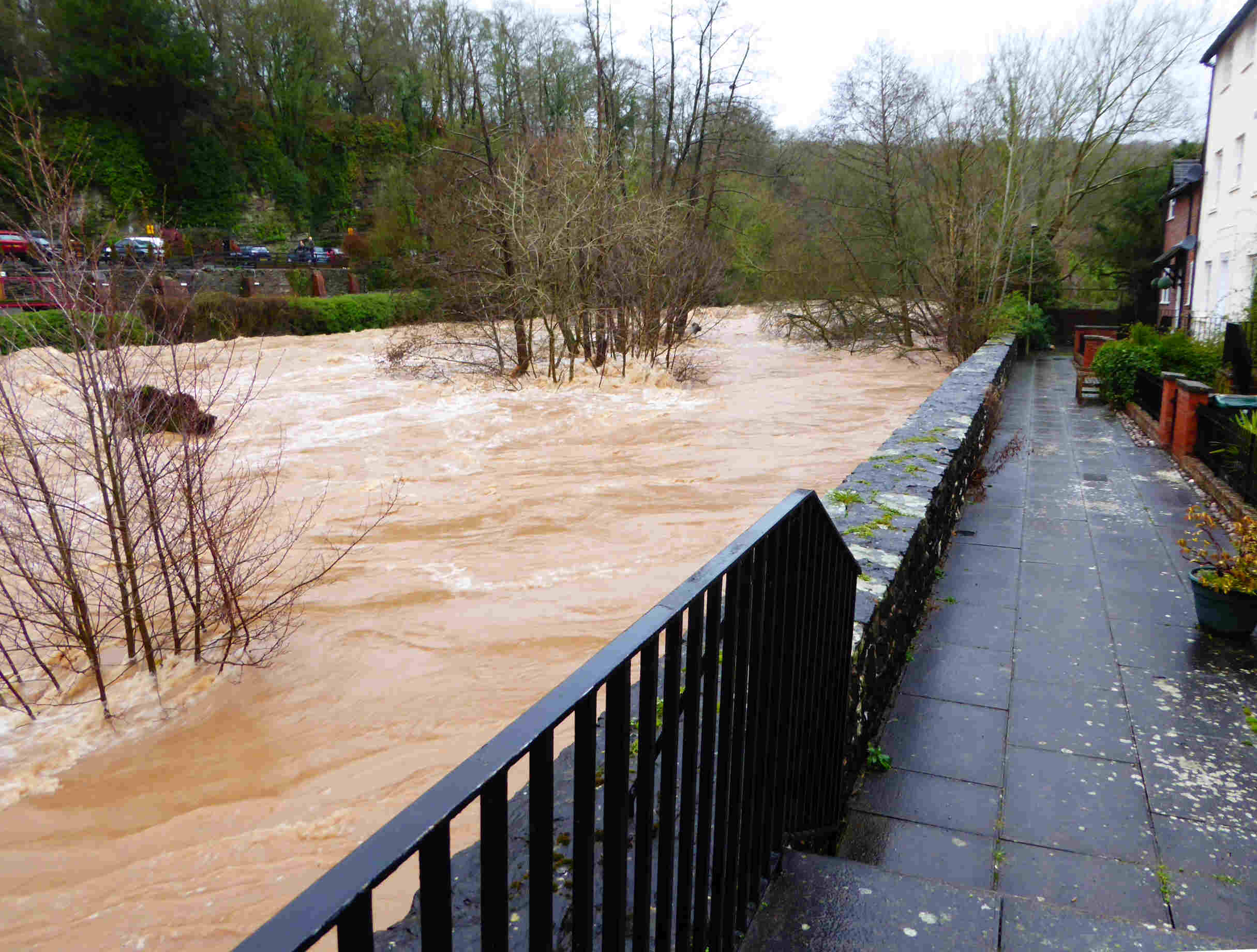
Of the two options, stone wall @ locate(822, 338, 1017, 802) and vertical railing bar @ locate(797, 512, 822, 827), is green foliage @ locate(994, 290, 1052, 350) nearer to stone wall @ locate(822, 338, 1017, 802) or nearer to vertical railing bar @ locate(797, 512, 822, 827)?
stone wall @ locate(822, 338, 1017, 802)

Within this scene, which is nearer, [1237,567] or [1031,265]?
Answer: [1237,567]

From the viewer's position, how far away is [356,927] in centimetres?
82

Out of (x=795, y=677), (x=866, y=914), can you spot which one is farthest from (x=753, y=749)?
(x=866, y=914)

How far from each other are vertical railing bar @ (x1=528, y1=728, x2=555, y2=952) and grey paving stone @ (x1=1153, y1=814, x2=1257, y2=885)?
2.79 meters

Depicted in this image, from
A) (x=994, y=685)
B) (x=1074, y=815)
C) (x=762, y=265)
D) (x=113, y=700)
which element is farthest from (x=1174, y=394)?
(x=762, y=265)

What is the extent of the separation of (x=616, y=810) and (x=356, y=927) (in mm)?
615

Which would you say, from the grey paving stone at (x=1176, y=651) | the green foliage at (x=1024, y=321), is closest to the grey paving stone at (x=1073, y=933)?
the grey paving stone at (x=1176, y=651)

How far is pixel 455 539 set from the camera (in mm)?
9594

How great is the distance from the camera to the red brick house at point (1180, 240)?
23.9m

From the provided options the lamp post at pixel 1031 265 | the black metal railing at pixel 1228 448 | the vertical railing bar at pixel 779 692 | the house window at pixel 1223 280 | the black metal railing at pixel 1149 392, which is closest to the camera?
the vertical railing bar at pixel 779 692

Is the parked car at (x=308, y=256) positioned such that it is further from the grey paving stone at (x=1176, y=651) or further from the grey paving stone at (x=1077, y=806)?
the grey paving stone at (x=1077, y=806)

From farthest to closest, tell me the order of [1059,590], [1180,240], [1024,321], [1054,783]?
1. [1180,240]
2. [1024,321]
3. [1059,590]
4. [1054,783]

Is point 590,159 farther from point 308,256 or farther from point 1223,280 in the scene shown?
point 308,256

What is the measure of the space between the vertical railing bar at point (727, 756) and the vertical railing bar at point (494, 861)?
2.62ft
